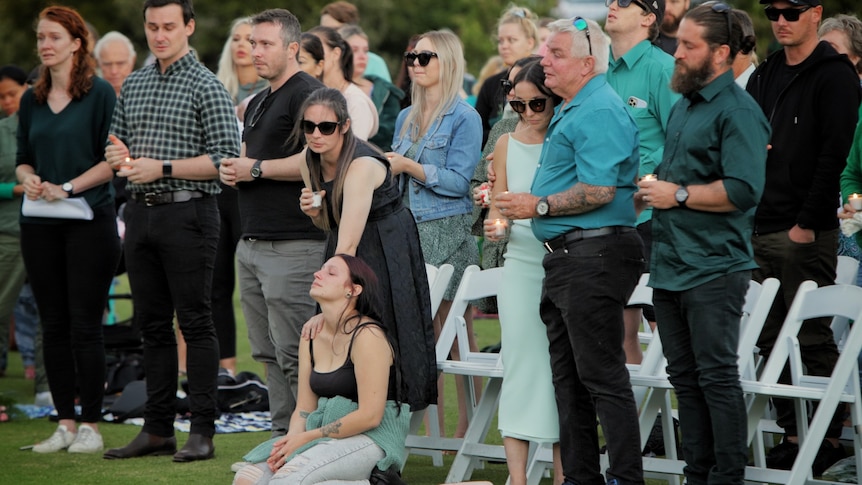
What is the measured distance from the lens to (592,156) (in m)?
4.96

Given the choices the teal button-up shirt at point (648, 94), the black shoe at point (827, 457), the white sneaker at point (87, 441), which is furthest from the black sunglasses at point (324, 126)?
the black shoe at point (827, 457)

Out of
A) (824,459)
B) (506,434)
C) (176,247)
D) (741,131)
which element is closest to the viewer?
(741,131)

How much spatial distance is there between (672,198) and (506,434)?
1.41 meters

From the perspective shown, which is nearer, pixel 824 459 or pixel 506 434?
pixel 506 434

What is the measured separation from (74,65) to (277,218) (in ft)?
6.02

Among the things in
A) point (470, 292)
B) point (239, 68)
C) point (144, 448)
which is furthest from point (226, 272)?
point (470, 292)

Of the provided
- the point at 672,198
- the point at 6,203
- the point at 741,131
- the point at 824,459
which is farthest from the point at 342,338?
the point at 6,203

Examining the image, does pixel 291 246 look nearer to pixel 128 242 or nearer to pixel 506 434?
pixel 128 242

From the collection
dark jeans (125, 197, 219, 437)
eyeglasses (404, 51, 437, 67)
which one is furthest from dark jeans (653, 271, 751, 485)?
dark jeans (125, 197, 219, 437)

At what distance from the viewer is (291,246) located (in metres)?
6.26

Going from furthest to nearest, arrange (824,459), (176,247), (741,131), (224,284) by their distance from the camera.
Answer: (224,284), (176,247), (824,459), (741,131)

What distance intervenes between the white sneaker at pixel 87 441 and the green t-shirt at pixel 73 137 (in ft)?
4.10

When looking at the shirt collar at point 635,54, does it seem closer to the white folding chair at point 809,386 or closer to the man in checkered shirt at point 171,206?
the white folding chair at point 809,386

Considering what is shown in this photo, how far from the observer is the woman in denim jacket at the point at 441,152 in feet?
22.3
